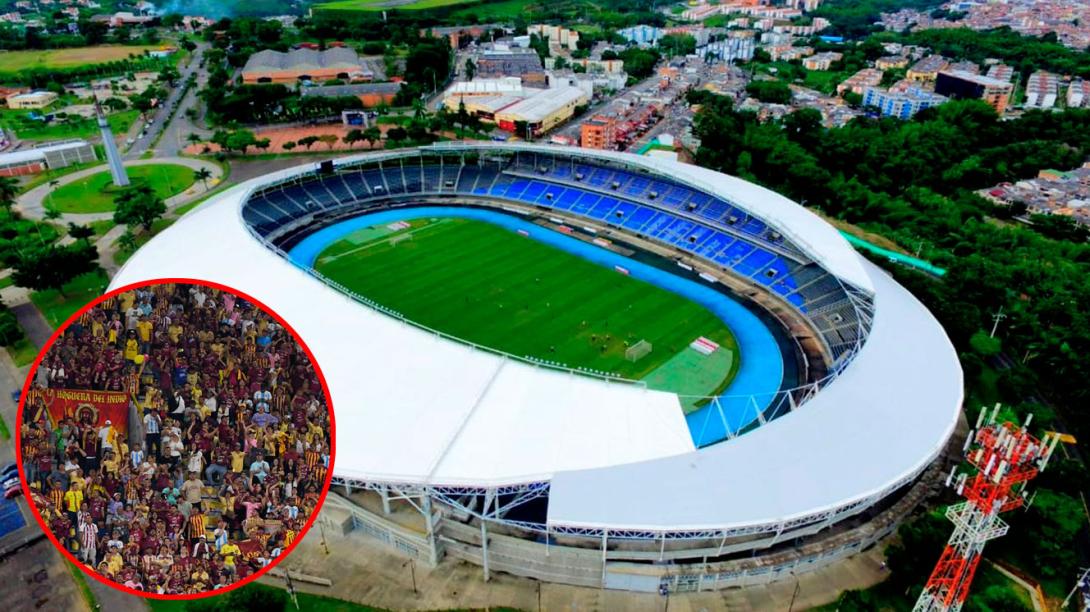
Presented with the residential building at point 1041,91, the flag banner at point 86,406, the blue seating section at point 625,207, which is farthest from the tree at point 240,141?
the residential building at point 1041,91

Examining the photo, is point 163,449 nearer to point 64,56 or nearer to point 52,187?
point 52,187

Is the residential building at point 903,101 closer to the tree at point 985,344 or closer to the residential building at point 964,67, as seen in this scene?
the residential building at point 964,67

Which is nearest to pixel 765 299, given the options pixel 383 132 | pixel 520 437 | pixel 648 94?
pixel 520 437

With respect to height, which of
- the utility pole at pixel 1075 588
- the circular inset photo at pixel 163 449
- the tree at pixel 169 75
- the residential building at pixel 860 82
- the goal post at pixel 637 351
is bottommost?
the utility pole at pixel 1075 588

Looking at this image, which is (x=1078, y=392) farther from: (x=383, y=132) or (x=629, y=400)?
(x=383, y=132)

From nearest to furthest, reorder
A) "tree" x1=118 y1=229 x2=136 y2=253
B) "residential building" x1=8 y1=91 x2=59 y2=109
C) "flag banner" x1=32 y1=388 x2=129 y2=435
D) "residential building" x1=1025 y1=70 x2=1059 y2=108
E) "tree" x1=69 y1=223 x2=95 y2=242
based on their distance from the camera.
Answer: "flag banner" x1=32 y1=388 x2=129 y2=435, "tree" x1=69 y1=223 x2=95 y2=242, "tree" x1=118 y1=229 x2=136 y2=253, "residential building" x1=8 y1=91 x2=59 y2=109, "residential building" x1=1025 y1=70 x2=1059 y2=108

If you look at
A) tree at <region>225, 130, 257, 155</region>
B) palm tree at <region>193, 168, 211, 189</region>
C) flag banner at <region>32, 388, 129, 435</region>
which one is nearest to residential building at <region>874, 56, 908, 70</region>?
tree at <region>225, 130, 257, 155</region>

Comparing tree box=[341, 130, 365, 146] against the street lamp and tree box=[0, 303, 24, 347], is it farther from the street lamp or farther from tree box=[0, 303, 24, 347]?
the street lamp
